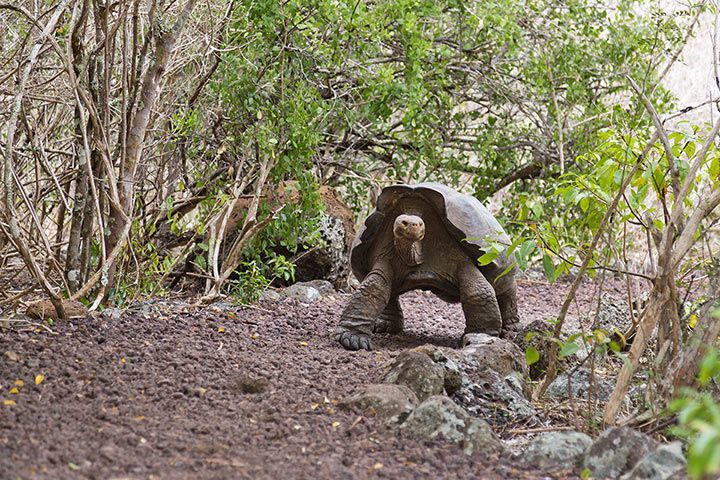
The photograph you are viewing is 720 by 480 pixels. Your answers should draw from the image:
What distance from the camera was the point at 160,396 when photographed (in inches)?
113

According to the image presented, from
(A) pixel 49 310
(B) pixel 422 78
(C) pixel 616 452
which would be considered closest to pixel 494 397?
(C) pixel 616 452

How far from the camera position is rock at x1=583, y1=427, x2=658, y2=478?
235 cm

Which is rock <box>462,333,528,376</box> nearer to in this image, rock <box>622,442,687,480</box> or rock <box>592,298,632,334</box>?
rock <box>622,442,687,480</box>

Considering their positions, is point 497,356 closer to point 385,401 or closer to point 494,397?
point 494,397

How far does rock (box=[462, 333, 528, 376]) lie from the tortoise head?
715 mm

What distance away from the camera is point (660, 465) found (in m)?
2.21

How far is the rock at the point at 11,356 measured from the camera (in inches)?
120

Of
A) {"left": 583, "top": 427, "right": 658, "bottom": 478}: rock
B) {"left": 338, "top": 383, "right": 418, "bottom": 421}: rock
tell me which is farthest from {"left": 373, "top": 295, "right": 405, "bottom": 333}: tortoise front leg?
{"left": 583, "top": 427, "right": 658, "bottom": 478}: rock

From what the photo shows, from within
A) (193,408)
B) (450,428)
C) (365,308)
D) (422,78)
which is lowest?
(193,408)

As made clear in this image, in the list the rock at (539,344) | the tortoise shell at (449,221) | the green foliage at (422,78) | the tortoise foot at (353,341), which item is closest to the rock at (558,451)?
the rock at (539,344)

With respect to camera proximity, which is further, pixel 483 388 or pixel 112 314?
pixel 112 314

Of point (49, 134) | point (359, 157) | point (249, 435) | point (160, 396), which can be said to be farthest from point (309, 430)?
point (359, 157)

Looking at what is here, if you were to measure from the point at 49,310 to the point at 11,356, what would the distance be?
685mm

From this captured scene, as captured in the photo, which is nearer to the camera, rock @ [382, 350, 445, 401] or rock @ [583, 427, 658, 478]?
rock @ [583, 427, 658, 478]
